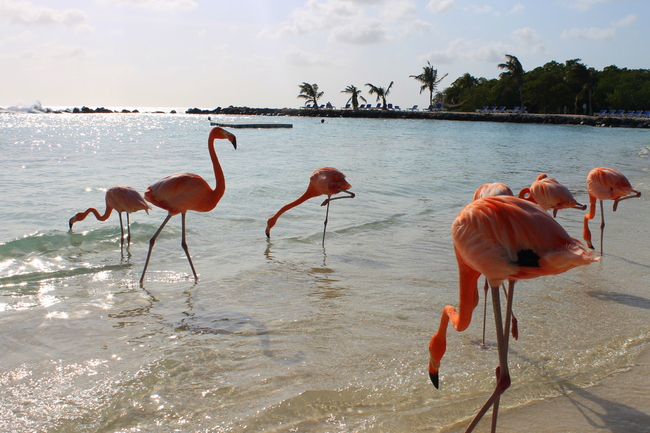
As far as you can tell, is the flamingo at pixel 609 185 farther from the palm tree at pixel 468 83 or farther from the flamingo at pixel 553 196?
the palm tree at pixel 468 83

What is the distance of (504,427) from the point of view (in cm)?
267

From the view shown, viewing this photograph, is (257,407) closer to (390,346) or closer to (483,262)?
(390,346)

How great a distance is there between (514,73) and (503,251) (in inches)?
2902

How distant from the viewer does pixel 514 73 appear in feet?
228

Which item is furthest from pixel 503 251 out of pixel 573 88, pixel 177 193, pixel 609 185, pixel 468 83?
pixel 468 83

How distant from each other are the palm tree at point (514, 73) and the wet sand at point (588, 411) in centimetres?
7121

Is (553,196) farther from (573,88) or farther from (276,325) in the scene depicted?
(573,88)

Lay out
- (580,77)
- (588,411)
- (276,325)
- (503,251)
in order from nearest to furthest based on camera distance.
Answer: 1. (503,251)
2. (588,411)
3. (276,325)
4. (580,77)

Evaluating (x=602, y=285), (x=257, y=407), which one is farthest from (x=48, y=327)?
(x=602, y=285)

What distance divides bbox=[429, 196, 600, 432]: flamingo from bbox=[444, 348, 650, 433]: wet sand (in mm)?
407

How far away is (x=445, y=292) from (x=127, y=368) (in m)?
2.81

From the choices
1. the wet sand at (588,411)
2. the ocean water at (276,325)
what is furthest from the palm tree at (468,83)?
the wet sand at (588,411)

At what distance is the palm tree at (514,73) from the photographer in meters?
67.6

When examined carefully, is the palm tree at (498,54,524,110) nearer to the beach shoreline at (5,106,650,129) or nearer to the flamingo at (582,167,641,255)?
the beach shoreline at (5,106,650,129)
